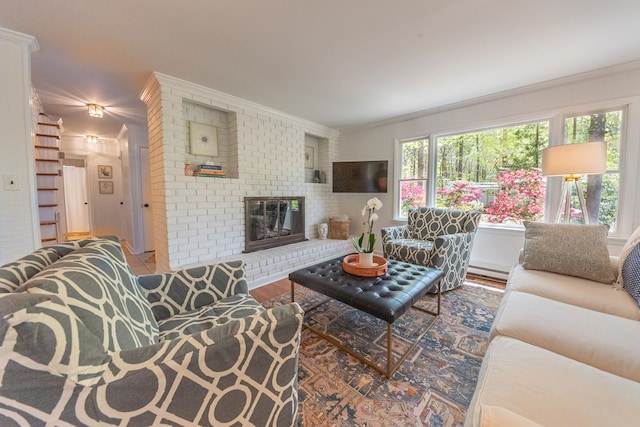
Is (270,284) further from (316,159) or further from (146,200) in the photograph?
(146,200)

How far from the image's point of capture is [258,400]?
0.80m

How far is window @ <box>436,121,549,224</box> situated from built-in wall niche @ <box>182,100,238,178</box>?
298 centimetres

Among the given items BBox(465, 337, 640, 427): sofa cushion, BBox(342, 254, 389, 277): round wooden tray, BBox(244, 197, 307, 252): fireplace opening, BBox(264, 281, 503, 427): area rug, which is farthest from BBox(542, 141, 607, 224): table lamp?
BBox(244, 197, 307, 252): fireplace opening

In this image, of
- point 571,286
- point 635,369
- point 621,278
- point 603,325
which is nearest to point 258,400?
point 635,369

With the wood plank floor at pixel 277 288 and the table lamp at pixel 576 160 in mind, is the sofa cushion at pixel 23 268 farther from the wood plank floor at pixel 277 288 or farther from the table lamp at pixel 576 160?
the table lamp at pixel 576 160

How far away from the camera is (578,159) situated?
2068mm

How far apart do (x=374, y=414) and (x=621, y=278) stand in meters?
1.82

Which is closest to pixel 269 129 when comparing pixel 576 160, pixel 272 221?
pixel 272 221

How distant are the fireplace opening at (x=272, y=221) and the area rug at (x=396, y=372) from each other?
1.47 m

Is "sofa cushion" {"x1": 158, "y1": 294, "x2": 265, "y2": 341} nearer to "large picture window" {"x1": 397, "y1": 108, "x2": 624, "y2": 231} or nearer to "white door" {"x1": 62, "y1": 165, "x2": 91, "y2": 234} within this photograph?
"large picture window" {"x1": 397, "y1": 108, "x2": 624, "y2": 231}

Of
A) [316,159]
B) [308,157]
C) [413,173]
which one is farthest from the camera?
[316,159]

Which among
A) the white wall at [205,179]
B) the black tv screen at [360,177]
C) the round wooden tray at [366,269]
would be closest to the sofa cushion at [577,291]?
the round wooden tray at [366,269]

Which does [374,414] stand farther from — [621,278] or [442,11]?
[442,11]

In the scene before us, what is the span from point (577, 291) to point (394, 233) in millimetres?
1711
